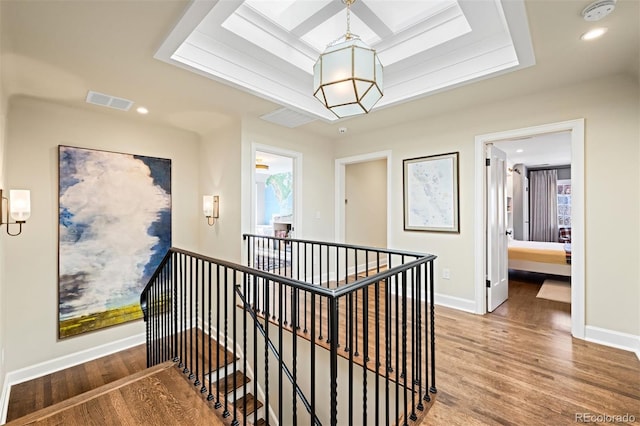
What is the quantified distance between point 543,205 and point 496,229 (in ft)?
21.3

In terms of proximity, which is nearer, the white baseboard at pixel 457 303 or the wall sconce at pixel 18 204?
the wall sconce at pixel 18 204

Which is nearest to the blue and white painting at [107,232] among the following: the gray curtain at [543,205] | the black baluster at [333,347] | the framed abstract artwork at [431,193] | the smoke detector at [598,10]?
the framed abstract artwork at [431,193]

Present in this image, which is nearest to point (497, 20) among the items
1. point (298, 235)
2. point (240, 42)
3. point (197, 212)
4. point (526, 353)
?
point (240, 42)

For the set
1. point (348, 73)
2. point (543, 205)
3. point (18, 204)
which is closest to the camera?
point (348, 73)

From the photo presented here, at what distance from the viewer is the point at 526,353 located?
2549 millimetres

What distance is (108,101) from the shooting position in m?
3.24

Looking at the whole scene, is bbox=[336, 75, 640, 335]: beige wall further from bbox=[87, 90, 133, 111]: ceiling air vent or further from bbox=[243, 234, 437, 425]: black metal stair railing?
bbox=[87, 90, 133, 111]: ceiling air vent

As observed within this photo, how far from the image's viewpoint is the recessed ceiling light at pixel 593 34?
2.04 metres

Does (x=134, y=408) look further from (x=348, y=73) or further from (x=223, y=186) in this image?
(x=223, y=186)

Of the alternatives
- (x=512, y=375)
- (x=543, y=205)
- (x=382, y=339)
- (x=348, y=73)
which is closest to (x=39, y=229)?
(x=348, y=73)

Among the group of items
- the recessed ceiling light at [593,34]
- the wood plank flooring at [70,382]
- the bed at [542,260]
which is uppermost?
the recessed ceiling light at [593,34]

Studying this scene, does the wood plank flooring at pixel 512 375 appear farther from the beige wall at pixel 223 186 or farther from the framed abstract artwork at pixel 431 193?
the beige wall at pixel 223 186

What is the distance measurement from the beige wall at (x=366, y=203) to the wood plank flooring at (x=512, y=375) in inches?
94.8

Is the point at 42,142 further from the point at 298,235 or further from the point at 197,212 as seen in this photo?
the point at 298,235
